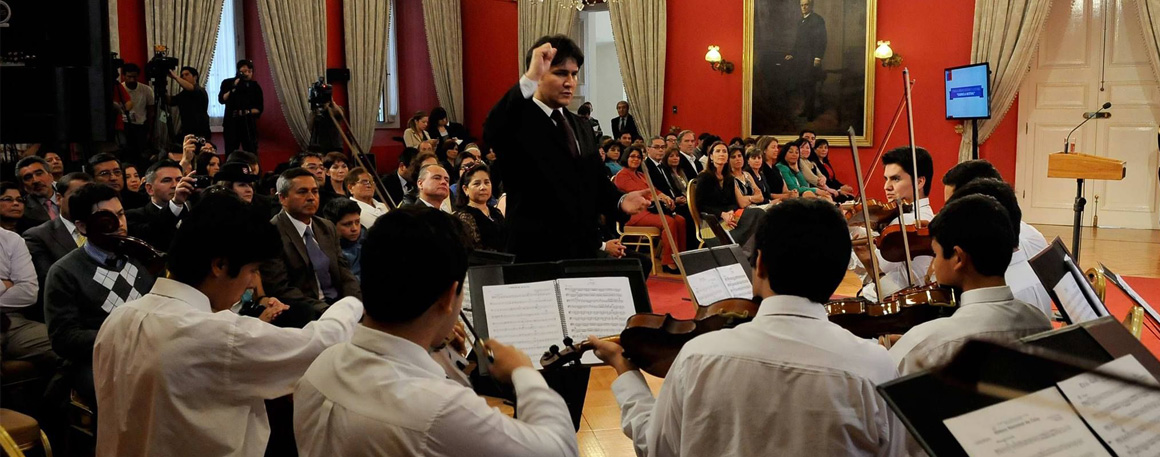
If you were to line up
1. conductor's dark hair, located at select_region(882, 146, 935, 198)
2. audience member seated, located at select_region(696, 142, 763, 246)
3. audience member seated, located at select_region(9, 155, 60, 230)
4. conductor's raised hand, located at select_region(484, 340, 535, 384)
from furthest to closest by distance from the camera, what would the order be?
1. audience member seated, located at select_region(696, 142, 763, 246)
2. audience member seated, located at select_region(9, 155, 60, 230)
3. conductor's dark hair, located at select_region(882, 146, 935, 198)
4. conductor's raised hand, located at select_region(484, 340, 535, 384)

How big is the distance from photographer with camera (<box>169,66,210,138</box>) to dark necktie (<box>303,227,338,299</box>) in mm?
5857

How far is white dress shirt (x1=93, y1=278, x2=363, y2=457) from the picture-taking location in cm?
190

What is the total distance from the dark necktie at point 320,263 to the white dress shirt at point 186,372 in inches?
73.3

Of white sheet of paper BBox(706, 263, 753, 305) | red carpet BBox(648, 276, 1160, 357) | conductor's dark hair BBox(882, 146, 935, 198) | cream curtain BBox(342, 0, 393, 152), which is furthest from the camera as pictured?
cream curtain BBox(342, 0, 393, 152)

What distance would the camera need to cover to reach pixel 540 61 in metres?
2.81

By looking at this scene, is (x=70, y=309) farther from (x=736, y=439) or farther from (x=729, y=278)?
(x=736, y=439)

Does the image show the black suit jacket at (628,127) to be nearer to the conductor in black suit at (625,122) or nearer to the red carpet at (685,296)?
the conductor in black suit at (625,122)

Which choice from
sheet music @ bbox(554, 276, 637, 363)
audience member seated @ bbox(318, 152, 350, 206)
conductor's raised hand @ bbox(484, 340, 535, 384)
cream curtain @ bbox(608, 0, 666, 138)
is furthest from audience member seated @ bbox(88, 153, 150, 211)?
cream curtain @ bbox(608, 0, 666, 138)

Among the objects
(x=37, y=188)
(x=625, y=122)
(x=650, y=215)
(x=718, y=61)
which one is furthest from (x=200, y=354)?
(x=625, y=122)

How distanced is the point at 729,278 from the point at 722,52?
9476 mm

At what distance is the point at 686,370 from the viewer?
1.60m

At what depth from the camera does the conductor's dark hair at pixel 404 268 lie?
1.38 metres

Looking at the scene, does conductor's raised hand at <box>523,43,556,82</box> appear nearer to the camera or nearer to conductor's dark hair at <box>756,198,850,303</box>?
conductor's dark hair at <box>756,198,850,303</box>

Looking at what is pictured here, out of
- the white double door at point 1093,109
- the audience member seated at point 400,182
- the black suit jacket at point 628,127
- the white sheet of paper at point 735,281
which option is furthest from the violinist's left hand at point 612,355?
the black suit jacket at point 628,127
